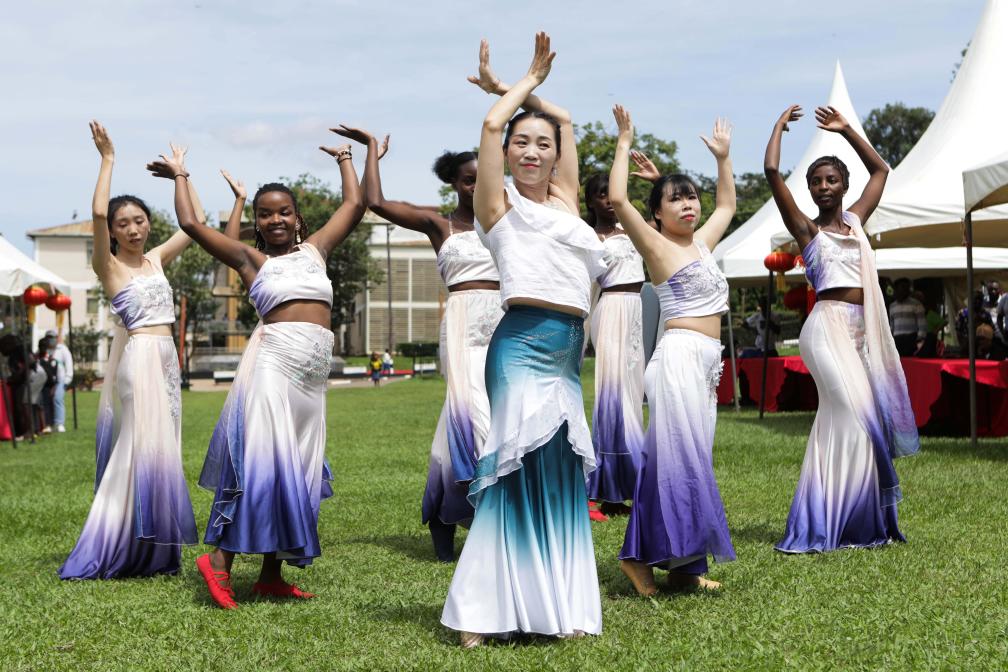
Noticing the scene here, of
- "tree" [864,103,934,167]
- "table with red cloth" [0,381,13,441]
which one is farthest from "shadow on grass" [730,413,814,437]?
"tree" [864,103,934,167]

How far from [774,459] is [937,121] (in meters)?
6.22

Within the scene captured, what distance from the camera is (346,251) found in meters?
58.9

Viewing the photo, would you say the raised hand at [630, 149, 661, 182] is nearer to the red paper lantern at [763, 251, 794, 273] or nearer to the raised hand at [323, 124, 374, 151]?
the raised hand at [323, 124, 374, 151]

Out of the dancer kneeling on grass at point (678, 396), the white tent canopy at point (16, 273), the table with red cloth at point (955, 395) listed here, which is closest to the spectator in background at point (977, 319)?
the table with red cloth at point (955, 395)

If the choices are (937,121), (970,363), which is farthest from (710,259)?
(937,121)

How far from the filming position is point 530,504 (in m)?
4.78

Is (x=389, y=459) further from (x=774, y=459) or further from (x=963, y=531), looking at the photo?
(x=963, y=531)

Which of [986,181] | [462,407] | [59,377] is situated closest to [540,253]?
[462,407]

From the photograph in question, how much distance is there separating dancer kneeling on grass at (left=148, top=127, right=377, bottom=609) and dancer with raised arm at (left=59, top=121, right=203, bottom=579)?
2.11ft

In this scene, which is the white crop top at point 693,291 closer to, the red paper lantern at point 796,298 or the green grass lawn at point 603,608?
the green grass lawn at point 603,608

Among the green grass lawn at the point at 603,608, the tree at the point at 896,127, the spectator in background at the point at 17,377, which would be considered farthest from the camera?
the tree at the point at 896,127

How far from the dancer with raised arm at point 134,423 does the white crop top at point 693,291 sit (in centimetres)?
261

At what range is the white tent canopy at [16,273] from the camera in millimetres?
17344

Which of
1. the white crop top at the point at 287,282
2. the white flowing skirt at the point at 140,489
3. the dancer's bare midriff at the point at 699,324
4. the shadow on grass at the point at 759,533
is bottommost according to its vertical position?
the shadow on grass at the point at 759,533
